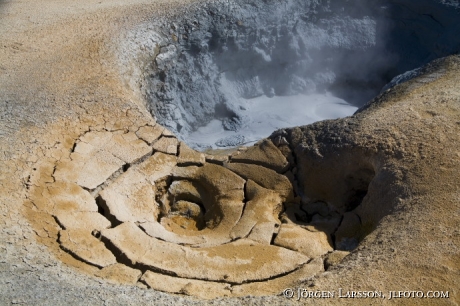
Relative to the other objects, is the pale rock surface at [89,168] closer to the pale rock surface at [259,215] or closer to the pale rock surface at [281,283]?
the pale rock surface at [259,215]

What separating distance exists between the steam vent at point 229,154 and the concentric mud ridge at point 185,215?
0.05ft

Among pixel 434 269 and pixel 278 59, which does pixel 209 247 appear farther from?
pixel 278 59

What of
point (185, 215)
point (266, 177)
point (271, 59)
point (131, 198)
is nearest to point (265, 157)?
point (266, 177)

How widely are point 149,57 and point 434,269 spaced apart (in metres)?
4.65

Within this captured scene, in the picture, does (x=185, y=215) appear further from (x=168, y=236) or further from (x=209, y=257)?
(x=209, y=257)

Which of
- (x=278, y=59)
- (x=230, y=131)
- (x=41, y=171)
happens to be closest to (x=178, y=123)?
(x=230, y=131)

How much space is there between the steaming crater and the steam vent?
0.03 metres

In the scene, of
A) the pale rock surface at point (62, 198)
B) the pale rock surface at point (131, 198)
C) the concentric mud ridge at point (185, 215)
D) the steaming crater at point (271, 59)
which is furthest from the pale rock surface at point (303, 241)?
the steaming crater at point (271, 59)

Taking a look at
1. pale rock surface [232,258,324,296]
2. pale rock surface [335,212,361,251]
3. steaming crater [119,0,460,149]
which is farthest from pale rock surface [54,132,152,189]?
pale rock surface [335,212,361,251]

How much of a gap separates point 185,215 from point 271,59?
3.92 meters

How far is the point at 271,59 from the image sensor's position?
824cm

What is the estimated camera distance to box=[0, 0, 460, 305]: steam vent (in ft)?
12.1

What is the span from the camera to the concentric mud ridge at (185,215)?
3.96m

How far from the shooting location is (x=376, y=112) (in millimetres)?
5438
